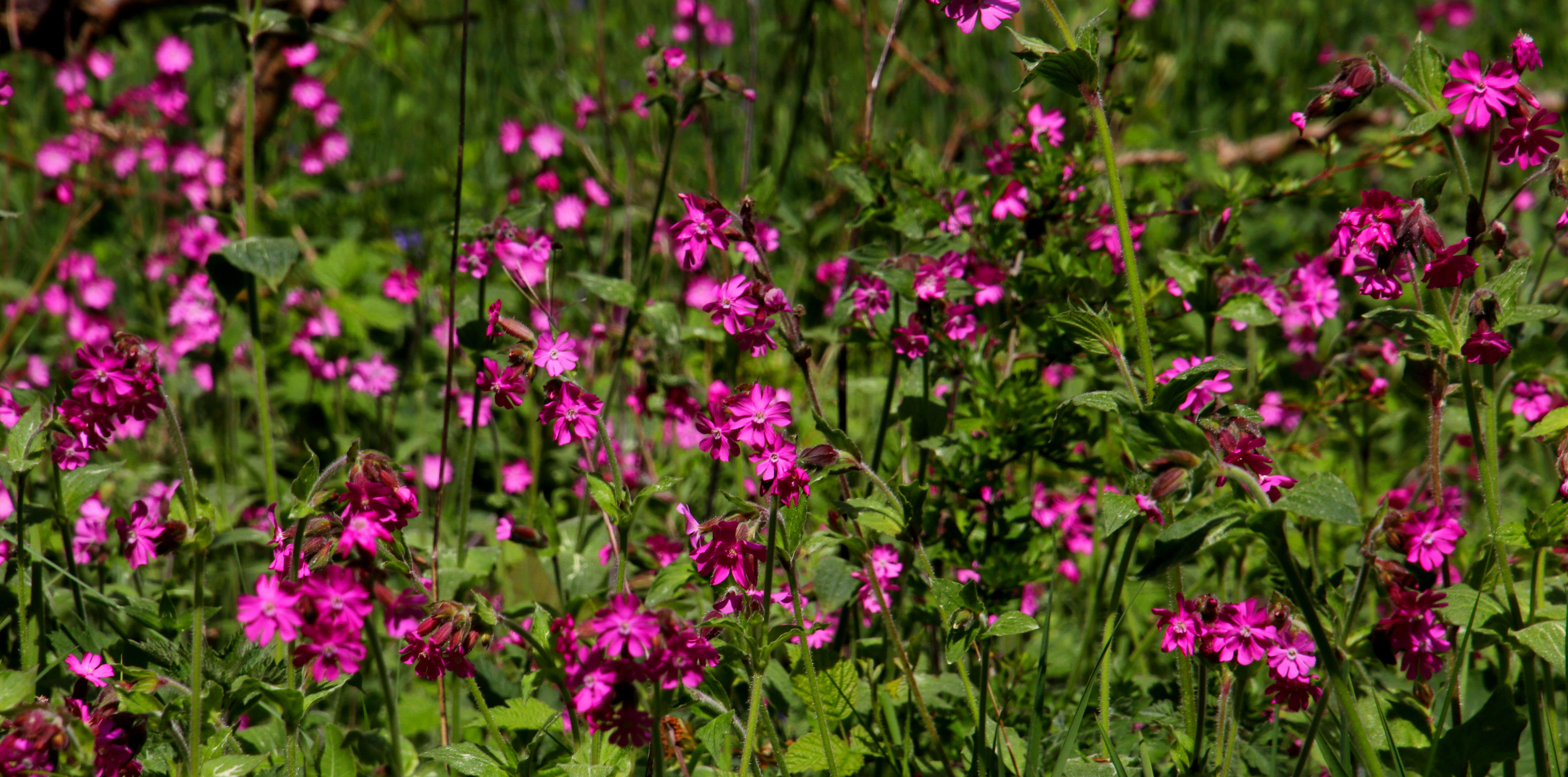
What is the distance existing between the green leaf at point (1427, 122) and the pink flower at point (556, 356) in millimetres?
1111

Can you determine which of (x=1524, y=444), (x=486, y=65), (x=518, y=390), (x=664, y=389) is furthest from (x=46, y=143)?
(x=1524, y=444)

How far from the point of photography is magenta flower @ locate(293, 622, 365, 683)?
46.1 inches

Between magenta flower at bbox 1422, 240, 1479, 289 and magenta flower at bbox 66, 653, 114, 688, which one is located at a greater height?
magenta flower at bbox 1422, 240, 1479, 289

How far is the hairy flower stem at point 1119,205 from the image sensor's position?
4.13ft

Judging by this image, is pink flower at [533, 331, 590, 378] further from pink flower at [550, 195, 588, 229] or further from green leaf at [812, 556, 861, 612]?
pink flower at [550, 195, 588, 229]

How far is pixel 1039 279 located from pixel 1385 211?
0.68 meters

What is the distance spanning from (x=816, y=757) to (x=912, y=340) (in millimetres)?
675

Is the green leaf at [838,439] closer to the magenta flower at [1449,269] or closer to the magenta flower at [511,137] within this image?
the magenta flower at [1449,269]

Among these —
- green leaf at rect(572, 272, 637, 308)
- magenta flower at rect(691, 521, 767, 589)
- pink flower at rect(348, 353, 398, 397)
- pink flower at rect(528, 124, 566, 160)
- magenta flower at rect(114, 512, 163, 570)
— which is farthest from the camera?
pink flower at rect(528, 124, 566, 160)

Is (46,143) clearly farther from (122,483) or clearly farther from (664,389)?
(664,389)

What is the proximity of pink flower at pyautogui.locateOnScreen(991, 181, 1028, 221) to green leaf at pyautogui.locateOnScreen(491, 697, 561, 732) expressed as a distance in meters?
1.14

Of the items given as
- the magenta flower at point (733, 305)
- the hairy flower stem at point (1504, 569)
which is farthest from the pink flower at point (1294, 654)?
the magenta flower at point (733, 305)

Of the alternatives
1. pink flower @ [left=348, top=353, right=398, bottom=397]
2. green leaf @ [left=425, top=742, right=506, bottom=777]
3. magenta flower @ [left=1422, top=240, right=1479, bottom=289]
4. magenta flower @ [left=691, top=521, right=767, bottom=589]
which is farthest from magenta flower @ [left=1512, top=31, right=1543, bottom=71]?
pink flower @ [left=348, top=353, right=398, bottom=397]

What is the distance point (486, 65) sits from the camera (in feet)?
15.8
